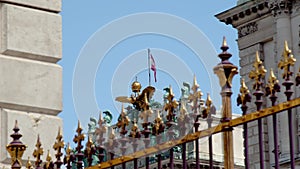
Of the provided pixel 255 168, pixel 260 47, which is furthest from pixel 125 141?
pixel 260 47

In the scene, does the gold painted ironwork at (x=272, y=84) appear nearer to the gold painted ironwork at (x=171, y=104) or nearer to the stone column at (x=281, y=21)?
the gold painted ironwork at (x=171, y=104)

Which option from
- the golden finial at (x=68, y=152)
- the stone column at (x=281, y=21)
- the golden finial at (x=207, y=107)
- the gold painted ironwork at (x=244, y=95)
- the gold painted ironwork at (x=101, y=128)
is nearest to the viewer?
the gold painted ironwork at (x=244, y=95)

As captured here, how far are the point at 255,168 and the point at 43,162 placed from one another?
1169 inches

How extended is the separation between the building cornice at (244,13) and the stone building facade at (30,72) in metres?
34.4

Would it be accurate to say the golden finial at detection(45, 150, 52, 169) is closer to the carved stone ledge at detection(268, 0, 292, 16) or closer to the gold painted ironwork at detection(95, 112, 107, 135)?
the gold painted ironwork at detection(95, 112, 107, 135)

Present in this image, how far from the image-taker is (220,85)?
30.0 ft

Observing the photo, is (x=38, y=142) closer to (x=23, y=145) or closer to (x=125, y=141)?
(x=23, y=145)

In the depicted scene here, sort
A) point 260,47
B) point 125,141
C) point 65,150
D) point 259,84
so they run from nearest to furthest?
1. point 259,84
2. point 125,141
3. point 65,150
4. point 260,47

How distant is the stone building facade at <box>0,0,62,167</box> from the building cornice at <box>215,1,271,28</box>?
113 ft

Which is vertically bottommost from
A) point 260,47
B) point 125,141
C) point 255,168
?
point 125,141

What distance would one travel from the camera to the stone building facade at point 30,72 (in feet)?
36.3

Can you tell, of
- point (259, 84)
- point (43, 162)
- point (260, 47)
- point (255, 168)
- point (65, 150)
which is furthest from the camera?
point (260, 47)

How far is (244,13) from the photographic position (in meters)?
45.6

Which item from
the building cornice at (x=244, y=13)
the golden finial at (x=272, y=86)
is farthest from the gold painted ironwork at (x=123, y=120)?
the building cornice at (x=244, y=13)
